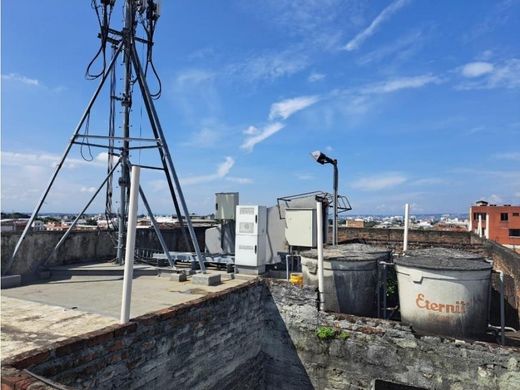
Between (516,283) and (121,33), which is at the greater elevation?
(121,33)

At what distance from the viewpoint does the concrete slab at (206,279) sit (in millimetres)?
9359

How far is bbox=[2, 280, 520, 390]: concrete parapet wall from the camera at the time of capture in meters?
4.76

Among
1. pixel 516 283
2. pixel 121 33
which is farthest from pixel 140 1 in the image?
pixel 516 283

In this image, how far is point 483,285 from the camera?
683cm

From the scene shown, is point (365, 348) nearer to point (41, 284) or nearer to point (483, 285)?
point (483, 285)

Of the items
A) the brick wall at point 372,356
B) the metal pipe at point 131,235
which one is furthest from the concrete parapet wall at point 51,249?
the brick wall at point 372,356

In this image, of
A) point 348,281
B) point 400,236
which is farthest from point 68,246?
point 400,236

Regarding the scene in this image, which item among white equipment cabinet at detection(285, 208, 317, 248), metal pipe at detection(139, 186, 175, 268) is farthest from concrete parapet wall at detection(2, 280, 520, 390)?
metal pipe at detection(139, 186, 175, 268)

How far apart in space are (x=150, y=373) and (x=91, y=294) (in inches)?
126

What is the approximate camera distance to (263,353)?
26.8 feet

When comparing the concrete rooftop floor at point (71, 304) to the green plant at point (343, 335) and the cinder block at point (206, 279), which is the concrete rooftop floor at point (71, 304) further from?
the green plant at point (343, 335)

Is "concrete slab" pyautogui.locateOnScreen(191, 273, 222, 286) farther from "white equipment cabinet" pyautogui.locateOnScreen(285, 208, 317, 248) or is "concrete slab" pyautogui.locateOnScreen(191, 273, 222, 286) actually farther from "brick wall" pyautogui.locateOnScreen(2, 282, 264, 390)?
"white equipment cabinet" pyautogui.locateOnScreen(285, 208, 317, 248)

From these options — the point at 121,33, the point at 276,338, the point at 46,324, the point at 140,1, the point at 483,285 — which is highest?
the point at 140,1

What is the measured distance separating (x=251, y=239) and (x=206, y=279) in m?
1.96
